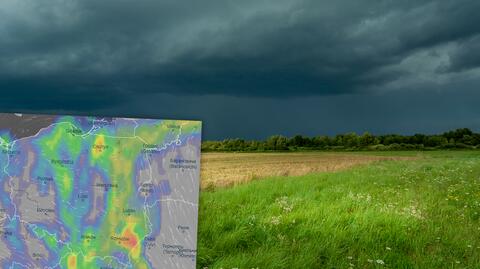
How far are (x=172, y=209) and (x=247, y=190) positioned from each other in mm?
10192

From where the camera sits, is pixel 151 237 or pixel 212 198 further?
pixel 212 198

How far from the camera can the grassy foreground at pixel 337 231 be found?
9.60m

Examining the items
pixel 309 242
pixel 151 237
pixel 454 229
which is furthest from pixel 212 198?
pixel 151 237

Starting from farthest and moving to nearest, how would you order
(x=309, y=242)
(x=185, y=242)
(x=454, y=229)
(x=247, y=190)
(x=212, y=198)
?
(x=247, y=190)
(x=212, y=198)
(x=454, y=229)
(x=309, y=242)
(x=185, y=242)

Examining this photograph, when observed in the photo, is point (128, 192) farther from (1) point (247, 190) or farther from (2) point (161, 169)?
(1) point (247, 190)

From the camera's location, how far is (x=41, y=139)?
7.07m
